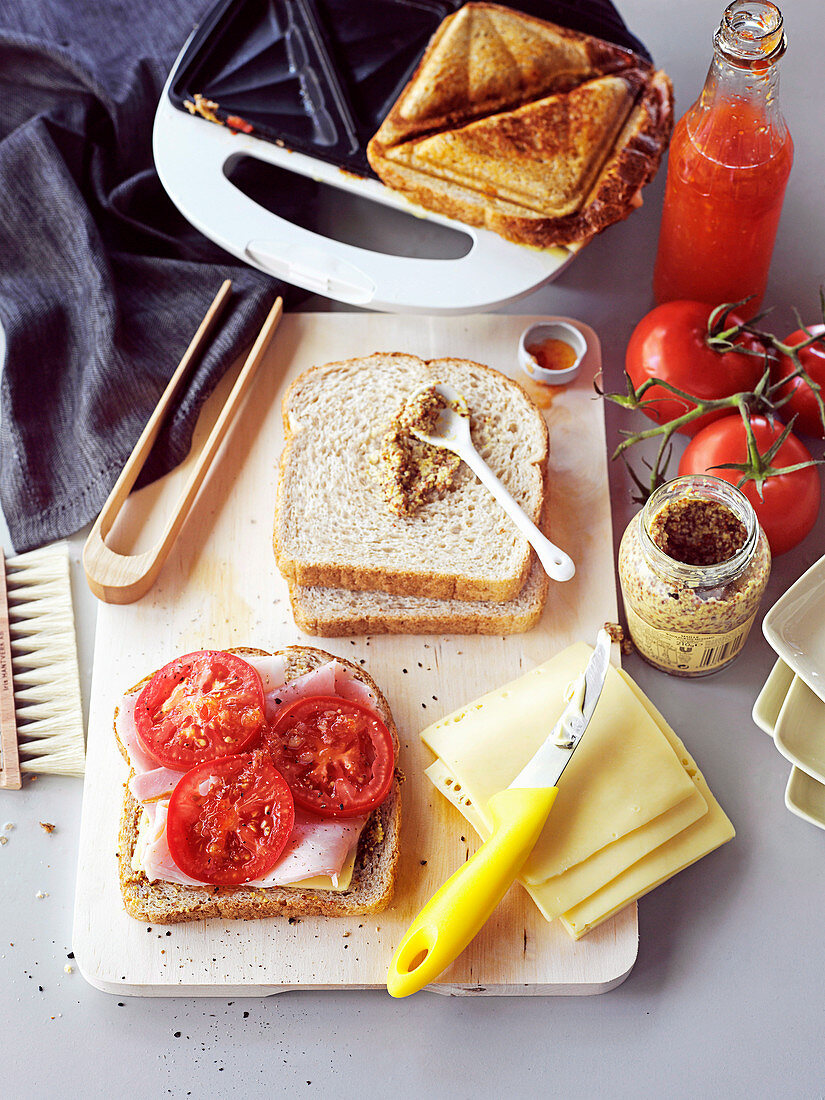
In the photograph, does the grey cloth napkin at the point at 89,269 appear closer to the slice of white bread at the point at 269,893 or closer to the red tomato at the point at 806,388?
the slice of white bread at the point at 269,893

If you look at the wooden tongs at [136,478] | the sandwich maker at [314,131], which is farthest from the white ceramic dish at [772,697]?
the wooden tongs at [136,478]

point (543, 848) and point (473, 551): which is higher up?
point (473, 551)

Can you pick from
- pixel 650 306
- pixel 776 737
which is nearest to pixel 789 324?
pixel 650 306

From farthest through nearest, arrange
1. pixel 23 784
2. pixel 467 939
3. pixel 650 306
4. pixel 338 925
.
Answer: pixel 650 306
pixel 23 784
pixel 338 925
pixel 467 939

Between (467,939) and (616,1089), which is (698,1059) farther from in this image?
(467,939)

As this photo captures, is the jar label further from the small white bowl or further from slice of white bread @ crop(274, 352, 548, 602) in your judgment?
the small white bowl

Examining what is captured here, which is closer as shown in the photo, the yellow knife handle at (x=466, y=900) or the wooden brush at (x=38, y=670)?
the yellow knife handle at (x=466, y=900)
